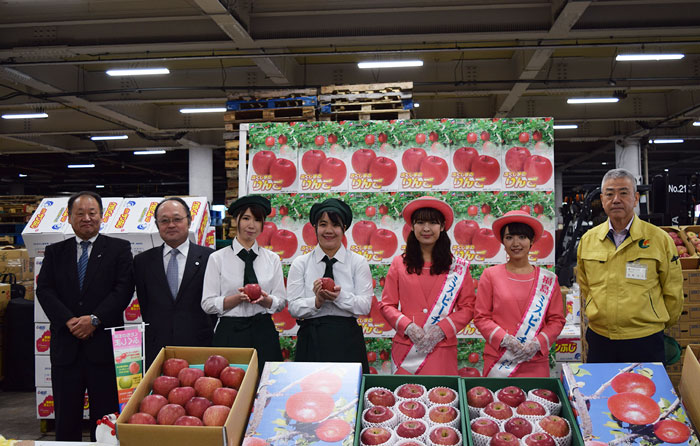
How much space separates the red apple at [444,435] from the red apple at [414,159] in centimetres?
313

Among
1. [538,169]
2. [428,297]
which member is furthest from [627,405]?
[538,169]

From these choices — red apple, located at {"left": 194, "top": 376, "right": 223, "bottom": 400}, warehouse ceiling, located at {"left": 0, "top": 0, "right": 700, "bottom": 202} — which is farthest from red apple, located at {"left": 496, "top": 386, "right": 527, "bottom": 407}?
warehouse ceiling, located at {"left": 0, "top": 0, "right": 700, "bottom": 202}

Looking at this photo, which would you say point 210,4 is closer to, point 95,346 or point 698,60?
point 95,346

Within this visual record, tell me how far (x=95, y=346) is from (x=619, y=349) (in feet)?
11.0

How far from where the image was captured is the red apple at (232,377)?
6.88 feet

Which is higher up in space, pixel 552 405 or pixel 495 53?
pixel 495 53

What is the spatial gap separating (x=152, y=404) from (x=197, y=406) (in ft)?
0.53

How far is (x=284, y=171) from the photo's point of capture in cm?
496

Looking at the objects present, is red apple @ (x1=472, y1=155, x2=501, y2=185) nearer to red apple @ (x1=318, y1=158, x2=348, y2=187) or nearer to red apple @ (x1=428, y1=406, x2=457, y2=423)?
red apple @ (x1=318, y1=158, x2=348, y2=187)

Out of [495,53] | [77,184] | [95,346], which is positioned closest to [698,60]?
[495,53]

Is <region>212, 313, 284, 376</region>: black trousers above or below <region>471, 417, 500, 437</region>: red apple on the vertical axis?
above

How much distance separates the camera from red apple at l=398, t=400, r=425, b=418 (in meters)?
2.04

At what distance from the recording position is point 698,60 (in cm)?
1224

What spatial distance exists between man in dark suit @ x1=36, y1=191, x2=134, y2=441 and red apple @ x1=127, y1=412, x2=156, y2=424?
1.94 metres
